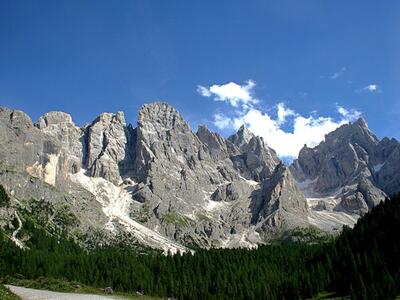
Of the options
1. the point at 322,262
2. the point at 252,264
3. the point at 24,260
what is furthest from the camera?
the point at 252,264

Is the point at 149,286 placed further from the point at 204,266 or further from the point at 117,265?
the point at 204,266

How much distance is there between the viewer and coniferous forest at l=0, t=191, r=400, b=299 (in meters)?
142

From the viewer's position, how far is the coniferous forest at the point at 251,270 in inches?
5586

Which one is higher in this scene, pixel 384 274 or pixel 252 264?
pixel 252 264

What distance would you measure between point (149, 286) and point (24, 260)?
40305 millimetres

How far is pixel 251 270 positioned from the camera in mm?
179125

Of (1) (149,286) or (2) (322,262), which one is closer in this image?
(1) (149,286)

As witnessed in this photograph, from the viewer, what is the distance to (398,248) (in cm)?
14038

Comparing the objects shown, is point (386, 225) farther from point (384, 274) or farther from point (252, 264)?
point (252, 264)

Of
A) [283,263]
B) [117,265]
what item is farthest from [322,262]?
[117,265]

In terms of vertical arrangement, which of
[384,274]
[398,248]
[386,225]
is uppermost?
[386,225]

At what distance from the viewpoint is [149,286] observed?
160m

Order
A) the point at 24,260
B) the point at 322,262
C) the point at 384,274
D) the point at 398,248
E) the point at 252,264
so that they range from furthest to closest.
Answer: the point at 252,264 < the point at 322,262 < the point at 24,260 < the point at 398,248 < the point at 384,274

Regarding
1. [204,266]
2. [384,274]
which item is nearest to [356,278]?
[384,274]
